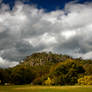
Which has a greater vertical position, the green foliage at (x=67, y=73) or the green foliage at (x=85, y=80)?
the green foliage at (x=67, y=73)

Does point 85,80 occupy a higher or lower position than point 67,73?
lower

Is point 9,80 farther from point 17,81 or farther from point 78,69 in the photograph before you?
point 78,69

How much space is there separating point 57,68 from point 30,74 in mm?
37249

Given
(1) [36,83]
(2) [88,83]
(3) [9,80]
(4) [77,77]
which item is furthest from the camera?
(3) [9,80]

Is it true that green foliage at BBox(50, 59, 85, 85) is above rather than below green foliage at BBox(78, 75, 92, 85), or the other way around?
above

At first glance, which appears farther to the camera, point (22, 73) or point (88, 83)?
point (22, 73)

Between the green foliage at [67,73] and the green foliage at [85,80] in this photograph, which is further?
the green foliage at [67,73]

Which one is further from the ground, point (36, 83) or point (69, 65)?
point (69, 65)

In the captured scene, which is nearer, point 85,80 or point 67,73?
point 85,80

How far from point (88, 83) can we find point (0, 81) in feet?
221

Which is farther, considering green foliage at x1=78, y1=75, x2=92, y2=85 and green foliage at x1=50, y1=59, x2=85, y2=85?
green foliage at x1=50, y1=59, x2=85, y2=85

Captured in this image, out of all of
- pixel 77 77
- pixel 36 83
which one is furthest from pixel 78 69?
pixel 36 83

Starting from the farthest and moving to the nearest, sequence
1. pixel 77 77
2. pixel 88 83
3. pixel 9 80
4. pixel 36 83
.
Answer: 1. pixel 9 80
2. pixel 36 83
3. pixel 77 77
4. pixel 88 83

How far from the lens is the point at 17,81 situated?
149000 mm
